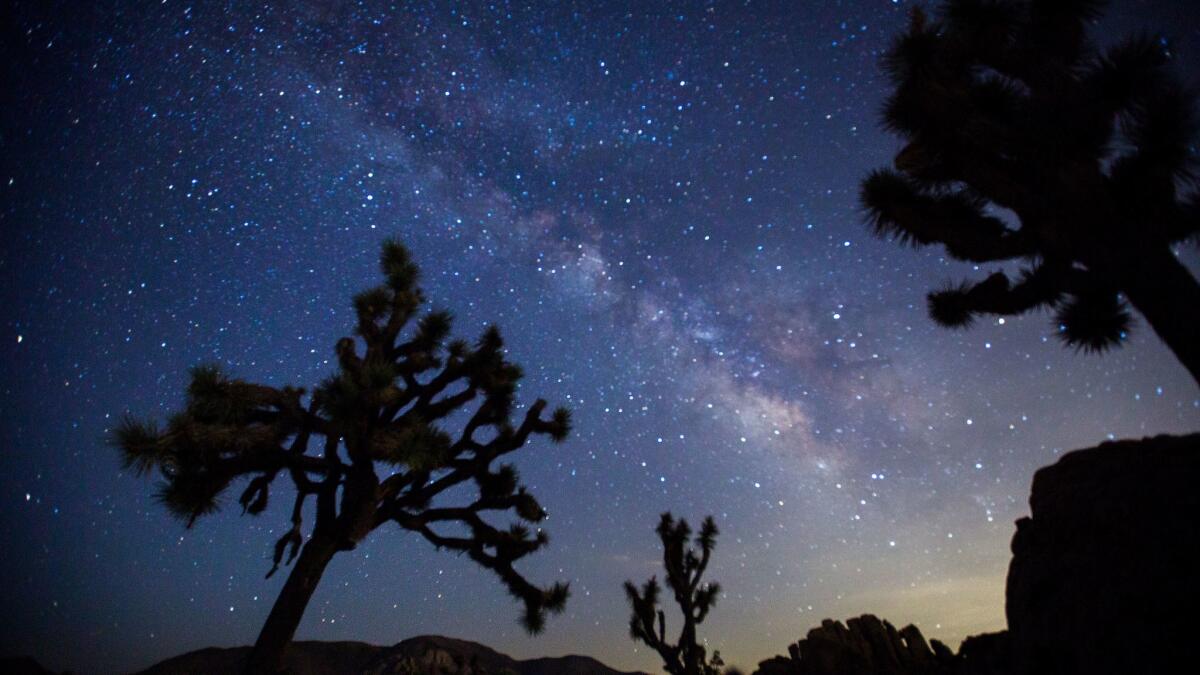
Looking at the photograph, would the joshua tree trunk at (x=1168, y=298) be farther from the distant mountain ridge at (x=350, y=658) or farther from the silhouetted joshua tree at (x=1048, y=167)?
the distant mountain ridge at (x=350, y=658)

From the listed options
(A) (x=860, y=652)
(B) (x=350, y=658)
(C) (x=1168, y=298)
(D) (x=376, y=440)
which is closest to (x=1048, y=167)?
(C) (x=1168, y=298)

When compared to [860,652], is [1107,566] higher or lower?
higher

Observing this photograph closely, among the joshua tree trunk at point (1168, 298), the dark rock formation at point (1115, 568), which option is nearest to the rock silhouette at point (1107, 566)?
the dark rock formation at point (1115, 568)

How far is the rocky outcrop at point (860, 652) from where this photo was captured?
38.6 ft

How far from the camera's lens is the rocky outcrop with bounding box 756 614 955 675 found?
1177 centimetres

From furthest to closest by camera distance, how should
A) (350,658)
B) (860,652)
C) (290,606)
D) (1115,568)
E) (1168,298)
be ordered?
1. (350,658)
2. (860,652)
3. (290,606)
4. (1168,298)
5. (1115,568)

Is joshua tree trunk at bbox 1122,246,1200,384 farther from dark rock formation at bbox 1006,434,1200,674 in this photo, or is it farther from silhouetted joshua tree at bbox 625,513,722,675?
silhouetted joshua tree at bbox 625,513,722,675

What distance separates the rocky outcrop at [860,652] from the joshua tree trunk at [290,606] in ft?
32.0

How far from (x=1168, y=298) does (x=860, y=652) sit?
1145 centimetres

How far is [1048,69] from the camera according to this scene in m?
4.99

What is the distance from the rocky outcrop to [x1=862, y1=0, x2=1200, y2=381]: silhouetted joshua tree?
9.27 meters

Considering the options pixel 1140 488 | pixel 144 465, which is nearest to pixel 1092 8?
pixel 1140 488

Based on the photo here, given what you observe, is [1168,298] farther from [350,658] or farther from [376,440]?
[350,658]

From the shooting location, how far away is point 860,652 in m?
12.5
